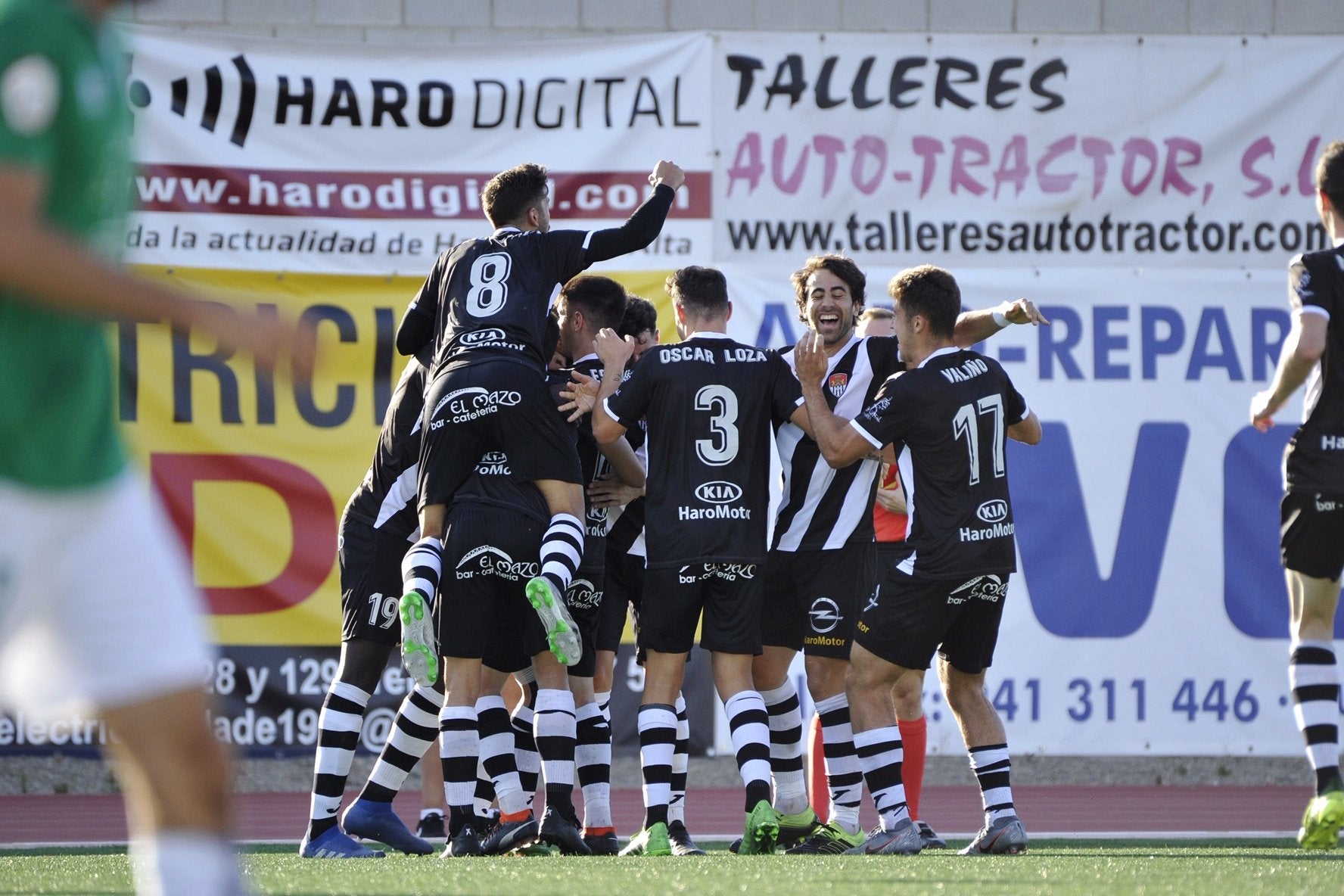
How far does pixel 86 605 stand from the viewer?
2.03 meters

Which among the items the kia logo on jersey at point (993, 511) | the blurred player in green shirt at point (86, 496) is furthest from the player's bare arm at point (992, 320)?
the blurred player in green shirt at point (86, 496)

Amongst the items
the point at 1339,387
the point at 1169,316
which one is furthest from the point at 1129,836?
the point at 1169,316

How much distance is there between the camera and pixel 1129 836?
643 centimetres

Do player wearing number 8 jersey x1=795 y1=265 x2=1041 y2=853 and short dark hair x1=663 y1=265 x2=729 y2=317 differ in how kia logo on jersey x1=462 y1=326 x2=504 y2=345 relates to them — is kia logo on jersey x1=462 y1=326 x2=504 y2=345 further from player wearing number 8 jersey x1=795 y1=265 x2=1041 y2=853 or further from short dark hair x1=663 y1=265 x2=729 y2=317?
player wearing number 8 jersey x1=795 y1=265 x2=1041 y2=853

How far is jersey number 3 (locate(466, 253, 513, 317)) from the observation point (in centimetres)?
555

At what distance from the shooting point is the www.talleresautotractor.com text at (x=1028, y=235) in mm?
8758

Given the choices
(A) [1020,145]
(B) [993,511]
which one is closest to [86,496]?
(B) [993,511]

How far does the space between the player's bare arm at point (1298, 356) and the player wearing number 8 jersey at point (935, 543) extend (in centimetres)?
89

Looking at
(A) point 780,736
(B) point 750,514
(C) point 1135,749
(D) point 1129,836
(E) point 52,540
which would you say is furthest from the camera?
(C) point 1135,749

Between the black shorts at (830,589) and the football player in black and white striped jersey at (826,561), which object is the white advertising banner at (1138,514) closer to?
the football player in black and white striped jersey at (826,561)

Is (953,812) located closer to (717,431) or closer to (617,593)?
(617,593)

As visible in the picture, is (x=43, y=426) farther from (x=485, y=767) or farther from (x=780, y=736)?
(x=780, y=736)

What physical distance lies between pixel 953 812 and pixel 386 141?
456 cm

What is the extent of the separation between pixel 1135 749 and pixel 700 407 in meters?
4.23
